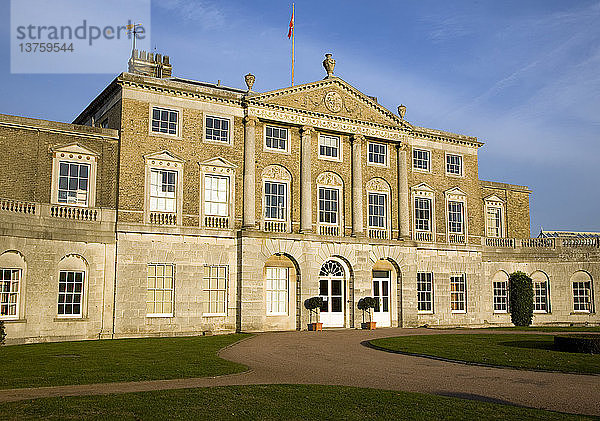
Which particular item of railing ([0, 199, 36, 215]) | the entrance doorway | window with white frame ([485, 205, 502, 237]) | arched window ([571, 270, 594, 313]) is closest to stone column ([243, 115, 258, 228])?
the entrance doorway

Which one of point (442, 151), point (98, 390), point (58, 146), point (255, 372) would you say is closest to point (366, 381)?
point (255, 372)

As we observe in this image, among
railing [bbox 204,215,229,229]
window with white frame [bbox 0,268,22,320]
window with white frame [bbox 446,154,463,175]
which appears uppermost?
window with white frame [bbox 446,154,463,175]

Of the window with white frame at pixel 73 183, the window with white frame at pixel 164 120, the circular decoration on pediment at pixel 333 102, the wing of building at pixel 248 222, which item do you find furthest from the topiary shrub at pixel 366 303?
the window with white frame at pixel 73 183

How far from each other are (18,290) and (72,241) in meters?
3.28

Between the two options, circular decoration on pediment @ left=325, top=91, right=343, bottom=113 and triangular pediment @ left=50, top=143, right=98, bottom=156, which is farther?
circular decoration on pediment @ left=325, top=91, right=343, bottom=113

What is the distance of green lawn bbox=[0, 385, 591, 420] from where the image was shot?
34.9 ft

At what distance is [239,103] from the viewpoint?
3375 centimetres

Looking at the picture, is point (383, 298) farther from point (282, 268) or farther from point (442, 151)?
point (442, 151)

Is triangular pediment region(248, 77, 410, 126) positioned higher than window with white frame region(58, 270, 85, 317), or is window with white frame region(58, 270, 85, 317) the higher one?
triangular pediment region(248, 77, 410, 126)

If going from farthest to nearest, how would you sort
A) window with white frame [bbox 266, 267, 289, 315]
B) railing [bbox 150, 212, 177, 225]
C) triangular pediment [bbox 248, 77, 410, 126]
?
triangular pediment [bbox 248, 77, 410, 126]
window with white frame [bbox 266, 267, 289, 315]
railing [bbox 150, 212, 177, 225]

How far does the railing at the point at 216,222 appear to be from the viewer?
105 ft

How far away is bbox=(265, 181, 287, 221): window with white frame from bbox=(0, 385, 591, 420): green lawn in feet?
69.7

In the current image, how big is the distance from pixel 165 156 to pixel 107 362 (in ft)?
49.7

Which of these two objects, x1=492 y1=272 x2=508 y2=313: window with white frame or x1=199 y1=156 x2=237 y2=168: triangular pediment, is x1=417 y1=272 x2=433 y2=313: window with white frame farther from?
x1=199 y1=156 x2=237 y2=168: triangular pediment
